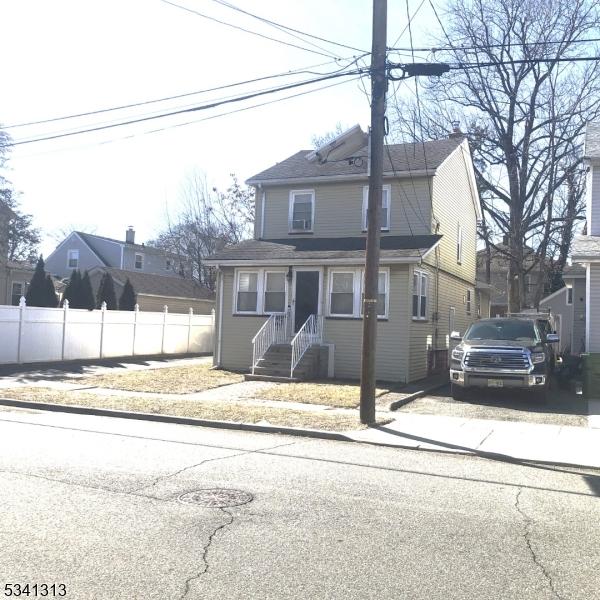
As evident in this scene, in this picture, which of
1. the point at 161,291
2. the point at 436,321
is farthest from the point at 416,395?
the point at 161,291

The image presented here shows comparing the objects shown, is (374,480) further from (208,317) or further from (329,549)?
(208,317)

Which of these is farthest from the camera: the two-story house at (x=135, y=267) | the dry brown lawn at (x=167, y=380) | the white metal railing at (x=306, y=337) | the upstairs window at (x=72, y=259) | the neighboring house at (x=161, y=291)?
the upstairs window at (x=72, y=259)

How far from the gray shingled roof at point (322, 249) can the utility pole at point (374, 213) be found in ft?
20.5

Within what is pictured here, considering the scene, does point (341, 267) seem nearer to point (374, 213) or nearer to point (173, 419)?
point (374, 213)

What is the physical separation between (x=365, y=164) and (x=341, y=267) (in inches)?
165

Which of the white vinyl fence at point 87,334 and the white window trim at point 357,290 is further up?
the white window trim at point 357,290

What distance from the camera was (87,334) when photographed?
856 inches

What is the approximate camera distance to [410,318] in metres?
17.5

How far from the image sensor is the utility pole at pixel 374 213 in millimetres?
10672

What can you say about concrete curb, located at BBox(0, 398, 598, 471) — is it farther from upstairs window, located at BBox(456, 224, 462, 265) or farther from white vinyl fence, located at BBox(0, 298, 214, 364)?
upstairs window, located at BBox(456, 224, 462, 265)

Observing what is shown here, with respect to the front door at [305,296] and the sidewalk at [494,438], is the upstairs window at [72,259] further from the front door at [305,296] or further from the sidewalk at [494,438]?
the sidewalk at [494,438]

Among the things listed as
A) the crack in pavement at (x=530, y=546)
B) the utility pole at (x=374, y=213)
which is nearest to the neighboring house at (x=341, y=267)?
A: the utility pole at (x=374, y=213)

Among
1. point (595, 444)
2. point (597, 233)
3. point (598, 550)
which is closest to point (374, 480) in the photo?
point (598, 550)

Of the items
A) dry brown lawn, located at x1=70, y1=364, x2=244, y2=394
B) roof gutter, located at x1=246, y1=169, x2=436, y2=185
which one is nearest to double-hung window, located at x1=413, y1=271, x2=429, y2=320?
roof gutter, located at x1=246, y1=169, x2=436, y2=185
